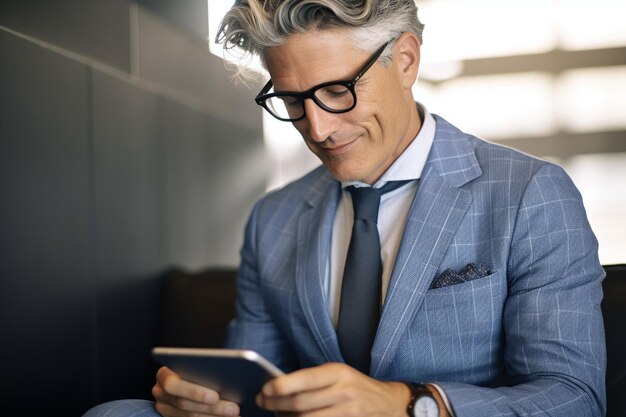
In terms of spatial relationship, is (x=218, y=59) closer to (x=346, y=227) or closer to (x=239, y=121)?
(x=239, y=121)

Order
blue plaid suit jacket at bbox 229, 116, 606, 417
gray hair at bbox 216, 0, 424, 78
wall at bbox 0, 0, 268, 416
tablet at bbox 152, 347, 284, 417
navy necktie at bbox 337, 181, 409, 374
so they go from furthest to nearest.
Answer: wall at bbox 0, 0, 268, 416 < navy necktie at bbox 337, 181, 409, 374 < gray hair at bbox 216, 0, 424, 78 < blue plaid suit jacket at bbox 229, 116, 606, 417 < tablet at bbox 152, 347, 284, 417

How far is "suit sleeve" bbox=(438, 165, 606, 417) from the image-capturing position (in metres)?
1.47

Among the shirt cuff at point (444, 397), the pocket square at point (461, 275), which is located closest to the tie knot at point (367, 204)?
the pocket square at point (461, 275)

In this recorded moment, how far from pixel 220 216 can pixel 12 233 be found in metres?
1.35

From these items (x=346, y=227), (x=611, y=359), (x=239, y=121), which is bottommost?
(x=611, y=359)

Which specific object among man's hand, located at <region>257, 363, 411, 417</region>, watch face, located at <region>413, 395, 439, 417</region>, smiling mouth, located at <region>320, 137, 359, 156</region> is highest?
smiling mouth, located at <region>320, 137, 359, 156</region>

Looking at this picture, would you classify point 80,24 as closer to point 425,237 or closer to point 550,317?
point 425,237

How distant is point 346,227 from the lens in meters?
1.96

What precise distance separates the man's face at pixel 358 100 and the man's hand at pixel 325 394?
0.57 meters

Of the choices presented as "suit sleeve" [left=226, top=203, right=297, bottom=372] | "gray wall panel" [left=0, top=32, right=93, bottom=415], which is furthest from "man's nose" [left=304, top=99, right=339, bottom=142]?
"gray wall panel" [left=0, top=32, right=93, bottom=415]

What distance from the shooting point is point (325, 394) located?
1.28 meters

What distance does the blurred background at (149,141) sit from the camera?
1.96 m

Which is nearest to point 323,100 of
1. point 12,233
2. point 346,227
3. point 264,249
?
point 346,227

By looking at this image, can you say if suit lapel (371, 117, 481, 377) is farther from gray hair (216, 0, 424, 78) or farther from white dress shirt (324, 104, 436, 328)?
gray hair (216, 0, 424, 78)
